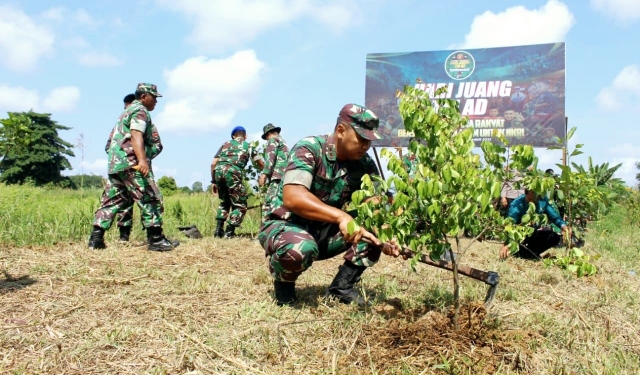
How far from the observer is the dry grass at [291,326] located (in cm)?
216

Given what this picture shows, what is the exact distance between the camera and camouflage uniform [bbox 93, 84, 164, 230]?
4.74 metres

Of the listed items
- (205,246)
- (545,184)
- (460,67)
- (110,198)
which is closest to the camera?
(545,184)

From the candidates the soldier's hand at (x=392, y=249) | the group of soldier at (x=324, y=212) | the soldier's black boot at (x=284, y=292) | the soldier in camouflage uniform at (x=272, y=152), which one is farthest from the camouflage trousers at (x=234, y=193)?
the soldier's hand at (x=392, y=249)

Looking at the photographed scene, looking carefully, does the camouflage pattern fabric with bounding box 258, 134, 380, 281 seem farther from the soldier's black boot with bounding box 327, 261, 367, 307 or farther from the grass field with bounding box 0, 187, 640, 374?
the grass field with bounding box 0, 187, 640, 374

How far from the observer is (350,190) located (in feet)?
10.4

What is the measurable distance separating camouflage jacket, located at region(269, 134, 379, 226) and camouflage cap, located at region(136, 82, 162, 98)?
2.36 meters

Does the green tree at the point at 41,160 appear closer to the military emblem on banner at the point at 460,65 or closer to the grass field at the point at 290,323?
the military emblem on banner at the point at 460,65

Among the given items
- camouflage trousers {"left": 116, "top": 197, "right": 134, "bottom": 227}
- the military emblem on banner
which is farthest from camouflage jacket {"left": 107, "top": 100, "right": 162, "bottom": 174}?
the military emblem on banner

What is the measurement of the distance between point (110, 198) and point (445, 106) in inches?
144

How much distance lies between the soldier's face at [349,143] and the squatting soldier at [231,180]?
393 cm

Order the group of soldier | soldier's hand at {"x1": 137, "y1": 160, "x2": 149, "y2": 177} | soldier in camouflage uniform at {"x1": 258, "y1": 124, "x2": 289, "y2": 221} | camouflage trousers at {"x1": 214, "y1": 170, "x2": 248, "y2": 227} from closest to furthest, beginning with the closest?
the group of soldier, soldier's hand at {"x1": 137, "y1": 160, "x2": 149, "y2": 177}, soldier in camouflage uniform at {"x1": 258, "y1": 124, "x2": 289, "y2": 221}, camouflage trousers at {"x1": 214, "y1": 170, "x2": 248, "y2": 227}

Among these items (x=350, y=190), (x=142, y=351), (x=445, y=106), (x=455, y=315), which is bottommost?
(x=142, y=351)

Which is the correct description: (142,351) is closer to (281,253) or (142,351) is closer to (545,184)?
(281,253)

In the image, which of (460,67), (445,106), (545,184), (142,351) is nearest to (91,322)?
(142,351)
